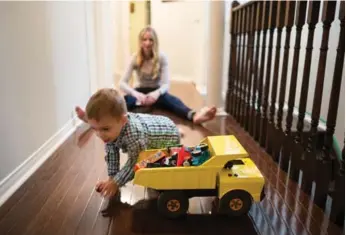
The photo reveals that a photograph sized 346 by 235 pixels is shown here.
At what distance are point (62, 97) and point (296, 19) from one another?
133 cm

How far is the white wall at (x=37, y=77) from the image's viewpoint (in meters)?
1.34

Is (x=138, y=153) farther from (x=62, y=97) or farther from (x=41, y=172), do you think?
(x=62, y=97)

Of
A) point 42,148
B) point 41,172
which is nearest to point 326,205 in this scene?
point 41,172

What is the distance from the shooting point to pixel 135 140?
125 cm

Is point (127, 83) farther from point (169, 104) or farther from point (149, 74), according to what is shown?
point (169, 104)

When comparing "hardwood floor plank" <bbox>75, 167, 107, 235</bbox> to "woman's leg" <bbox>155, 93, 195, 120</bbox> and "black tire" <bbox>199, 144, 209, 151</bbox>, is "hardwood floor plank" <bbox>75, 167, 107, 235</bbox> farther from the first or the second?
"woman's leg" <bbox>155, 93, 195, 120</bbox>

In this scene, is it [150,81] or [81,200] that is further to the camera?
[150,81]

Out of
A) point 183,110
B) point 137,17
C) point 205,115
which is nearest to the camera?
point 205,115

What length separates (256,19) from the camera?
208 cm

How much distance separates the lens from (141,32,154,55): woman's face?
8.96 ft

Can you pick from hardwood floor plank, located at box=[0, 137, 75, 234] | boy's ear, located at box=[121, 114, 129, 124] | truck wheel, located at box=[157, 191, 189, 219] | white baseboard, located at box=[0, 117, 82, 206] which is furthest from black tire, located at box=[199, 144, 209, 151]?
white baseboard, located at box=[0, 117, 82, 206]

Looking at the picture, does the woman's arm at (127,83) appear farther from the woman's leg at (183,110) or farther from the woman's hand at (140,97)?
A: the woman's leg at (183,110)

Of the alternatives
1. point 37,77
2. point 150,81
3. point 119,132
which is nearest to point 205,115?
point 150,81

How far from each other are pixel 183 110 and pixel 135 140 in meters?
1.39
